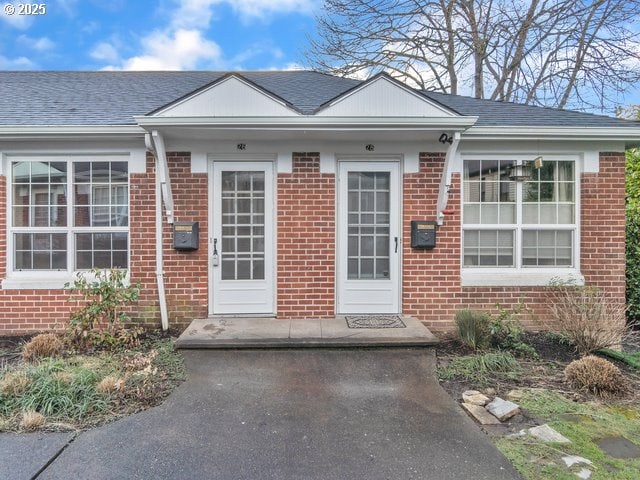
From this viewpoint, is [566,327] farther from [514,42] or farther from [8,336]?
[514,42]

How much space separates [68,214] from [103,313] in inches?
62.7

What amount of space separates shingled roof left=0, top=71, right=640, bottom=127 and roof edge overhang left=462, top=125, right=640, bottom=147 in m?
0.17

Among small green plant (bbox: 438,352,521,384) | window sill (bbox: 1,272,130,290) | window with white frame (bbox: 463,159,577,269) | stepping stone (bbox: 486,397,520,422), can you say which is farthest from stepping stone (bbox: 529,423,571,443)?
window sill (bbox: 1,272,130,290)

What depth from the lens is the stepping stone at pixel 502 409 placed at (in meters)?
2.98

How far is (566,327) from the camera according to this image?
4621 mm

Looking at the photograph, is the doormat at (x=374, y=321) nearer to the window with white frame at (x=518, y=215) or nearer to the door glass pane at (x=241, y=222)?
the window with white frame at (x=518, y=215)

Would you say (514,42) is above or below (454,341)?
above

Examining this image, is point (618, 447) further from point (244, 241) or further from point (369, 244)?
point (244, 241)

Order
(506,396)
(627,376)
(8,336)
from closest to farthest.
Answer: (506,396) → (627,376) → (8,336)

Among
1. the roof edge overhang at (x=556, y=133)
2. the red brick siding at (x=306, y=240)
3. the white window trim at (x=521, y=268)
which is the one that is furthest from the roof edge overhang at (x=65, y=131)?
the white window trim at (x=521, y=268)

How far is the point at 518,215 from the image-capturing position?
17.4ft

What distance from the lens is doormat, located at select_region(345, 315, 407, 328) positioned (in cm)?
485

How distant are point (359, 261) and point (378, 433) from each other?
2841 millimetres

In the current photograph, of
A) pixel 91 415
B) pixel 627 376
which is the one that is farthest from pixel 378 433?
pixel 627 376
